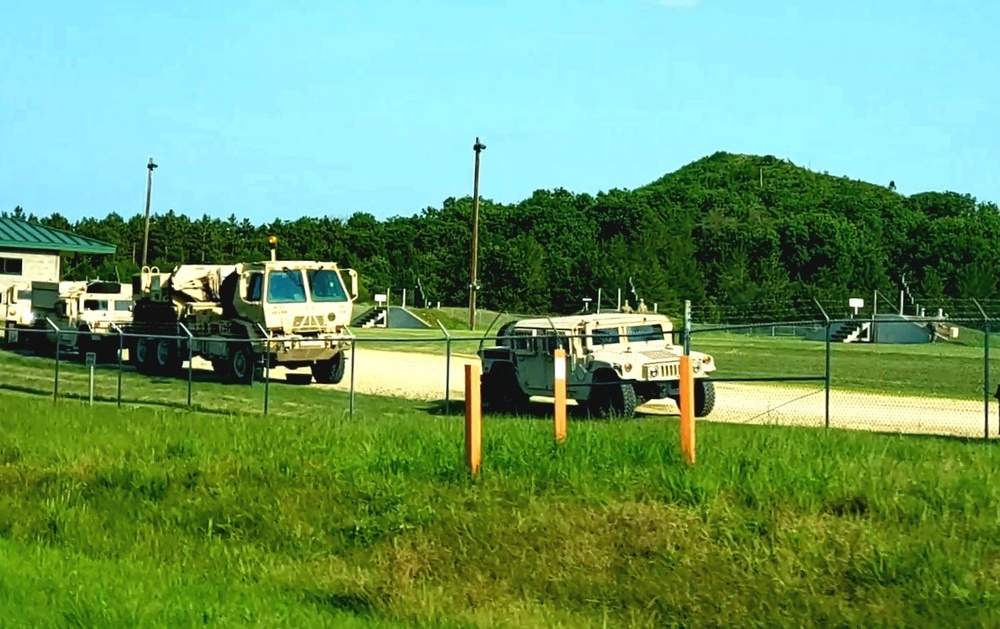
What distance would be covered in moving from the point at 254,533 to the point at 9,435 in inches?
278

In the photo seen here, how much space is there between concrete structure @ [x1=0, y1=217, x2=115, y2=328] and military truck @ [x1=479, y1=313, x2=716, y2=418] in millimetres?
39713

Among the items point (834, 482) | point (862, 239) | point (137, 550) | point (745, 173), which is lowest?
point (137, 550)

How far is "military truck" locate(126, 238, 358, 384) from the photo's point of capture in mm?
30531

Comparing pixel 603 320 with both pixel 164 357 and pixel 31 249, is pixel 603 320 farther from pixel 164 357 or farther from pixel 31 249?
pixel 31 249

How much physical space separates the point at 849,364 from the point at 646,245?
54836mm

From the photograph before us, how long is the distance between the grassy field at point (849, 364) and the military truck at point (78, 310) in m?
7.73

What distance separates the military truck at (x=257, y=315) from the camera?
30.5 metres

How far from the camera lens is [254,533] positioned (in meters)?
11.5

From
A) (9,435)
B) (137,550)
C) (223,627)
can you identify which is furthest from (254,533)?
(9,435)

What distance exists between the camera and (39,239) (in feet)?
202

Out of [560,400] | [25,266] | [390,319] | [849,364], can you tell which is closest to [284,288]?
[849,364]

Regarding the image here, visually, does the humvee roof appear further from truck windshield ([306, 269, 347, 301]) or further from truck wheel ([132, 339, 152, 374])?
truck wheel ([132, 339, 152, 374])

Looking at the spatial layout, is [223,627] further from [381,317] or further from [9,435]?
[381,317]

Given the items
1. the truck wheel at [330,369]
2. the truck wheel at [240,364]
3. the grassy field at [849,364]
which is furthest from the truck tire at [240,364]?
the grassy field at [849,364]
